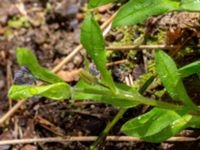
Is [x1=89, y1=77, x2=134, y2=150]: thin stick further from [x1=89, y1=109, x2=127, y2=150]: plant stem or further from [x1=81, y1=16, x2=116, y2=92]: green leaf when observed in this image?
[x1=81, y1=16, x2=116, y2=92]: green leaf

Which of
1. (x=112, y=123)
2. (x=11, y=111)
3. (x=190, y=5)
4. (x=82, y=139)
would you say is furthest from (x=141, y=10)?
(x=11, y=111)

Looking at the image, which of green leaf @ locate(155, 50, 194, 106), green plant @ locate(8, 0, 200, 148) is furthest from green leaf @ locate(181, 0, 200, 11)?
green leaf @ locate(155, 50, 194, 106)

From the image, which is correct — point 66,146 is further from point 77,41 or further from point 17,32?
point 17,32

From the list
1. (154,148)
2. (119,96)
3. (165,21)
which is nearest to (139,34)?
(165,21)

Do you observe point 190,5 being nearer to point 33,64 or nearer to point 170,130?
point 170,130

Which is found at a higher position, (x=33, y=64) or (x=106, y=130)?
(x=33, y=64)

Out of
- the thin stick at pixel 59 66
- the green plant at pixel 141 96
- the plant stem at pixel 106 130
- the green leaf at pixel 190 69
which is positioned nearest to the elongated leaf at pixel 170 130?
the green plant at pixel 141 96
